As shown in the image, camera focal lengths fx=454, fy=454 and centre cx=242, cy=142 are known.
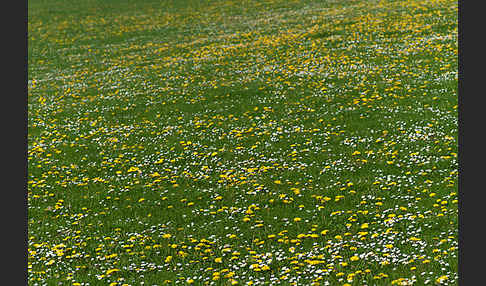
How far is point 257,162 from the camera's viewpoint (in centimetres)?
1516

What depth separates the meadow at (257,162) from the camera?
10055 millimetres

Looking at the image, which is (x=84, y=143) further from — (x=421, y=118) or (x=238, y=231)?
(x=421, y=118)

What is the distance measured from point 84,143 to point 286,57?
14.0 metres

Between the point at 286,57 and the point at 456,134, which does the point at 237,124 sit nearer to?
the point at 456,134

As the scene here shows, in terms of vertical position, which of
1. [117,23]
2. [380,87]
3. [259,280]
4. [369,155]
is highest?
[117,23]

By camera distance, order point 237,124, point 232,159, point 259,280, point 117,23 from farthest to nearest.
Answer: point 117,23, point 237,124, point 232,159, point 259,280

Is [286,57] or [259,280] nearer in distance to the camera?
[259,280]

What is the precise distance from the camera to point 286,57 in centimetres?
2788

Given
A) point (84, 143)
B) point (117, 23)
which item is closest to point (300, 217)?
point (84, 143)

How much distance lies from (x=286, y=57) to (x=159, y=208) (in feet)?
56.4

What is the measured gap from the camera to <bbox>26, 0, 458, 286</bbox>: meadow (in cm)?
1005

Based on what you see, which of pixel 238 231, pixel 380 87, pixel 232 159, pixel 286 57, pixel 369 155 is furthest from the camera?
pixel 286 57

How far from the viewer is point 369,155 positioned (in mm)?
14406

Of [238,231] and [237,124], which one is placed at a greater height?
[237,124]
